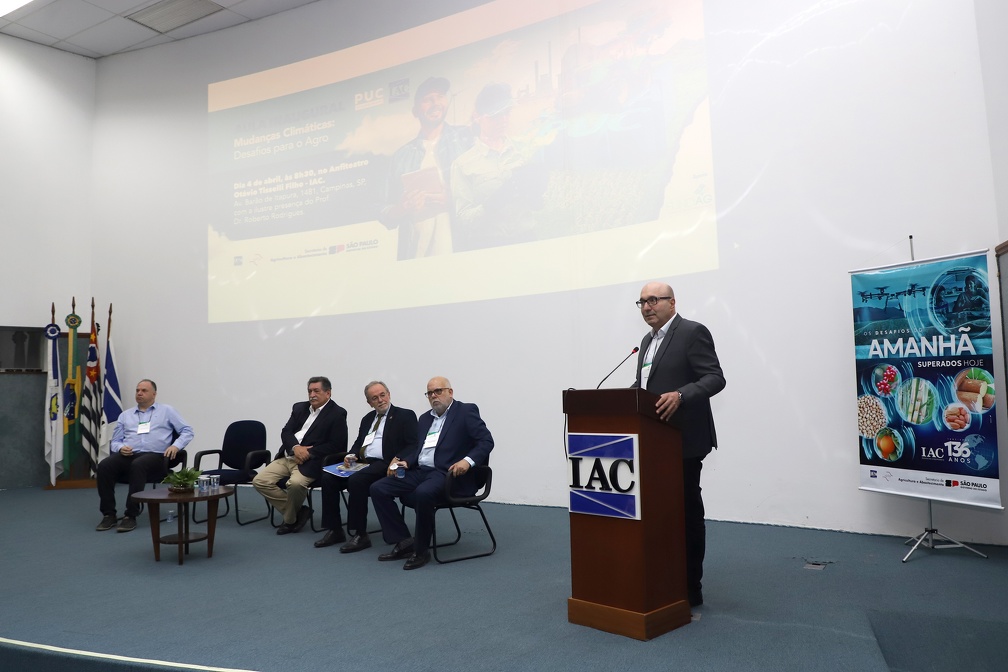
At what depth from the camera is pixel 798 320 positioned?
15.2ft

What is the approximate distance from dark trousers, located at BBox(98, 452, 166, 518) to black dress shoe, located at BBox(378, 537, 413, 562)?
2043 millimetres

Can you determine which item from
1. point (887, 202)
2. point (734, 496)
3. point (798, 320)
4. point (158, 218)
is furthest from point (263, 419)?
point (887, 202)

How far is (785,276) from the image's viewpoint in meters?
4.70

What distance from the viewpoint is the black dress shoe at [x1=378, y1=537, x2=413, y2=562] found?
405 cm

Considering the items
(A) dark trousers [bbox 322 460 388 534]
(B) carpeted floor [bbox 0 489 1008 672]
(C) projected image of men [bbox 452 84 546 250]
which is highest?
(C) projected image of men [bbox 452 84 546 250]

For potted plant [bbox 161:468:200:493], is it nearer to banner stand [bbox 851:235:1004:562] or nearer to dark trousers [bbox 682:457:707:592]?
dark trousers [bbox 682:457:707:592]

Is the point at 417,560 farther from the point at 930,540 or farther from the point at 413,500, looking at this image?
the point at 930,540

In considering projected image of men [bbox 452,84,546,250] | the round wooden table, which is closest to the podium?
the round wooden table

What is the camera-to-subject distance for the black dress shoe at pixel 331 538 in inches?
175

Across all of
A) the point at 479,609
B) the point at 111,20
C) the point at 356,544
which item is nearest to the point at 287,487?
the point at 356,544

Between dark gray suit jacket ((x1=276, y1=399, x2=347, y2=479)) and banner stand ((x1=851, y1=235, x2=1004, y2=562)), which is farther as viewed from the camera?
dark gray suit jacket ((x1=276, y1=399, x2=347, y2=479))

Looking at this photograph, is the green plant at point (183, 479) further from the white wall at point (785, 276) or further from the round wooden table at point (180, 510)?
the white wall at point (785, 276)

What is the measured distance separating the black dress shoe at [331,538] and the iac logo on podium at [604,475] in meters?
2.18

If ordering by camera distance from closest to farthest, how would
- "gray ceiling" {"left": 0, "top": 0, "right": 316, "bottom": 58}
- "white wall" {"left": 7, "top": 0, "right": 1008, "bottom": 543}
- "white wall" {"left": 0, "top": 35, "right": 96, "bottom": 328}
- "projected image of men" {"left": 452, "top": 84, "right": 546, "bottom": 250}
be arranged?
"white wall" {"left": 7, "top": 0, "right": 1008, "bottom": 543}
"projected image of men" {"left": 452, "top": 84, "right": 546, "bottom": 250}
"gray ceiling" {"left": 0, "top": 0, "right": 316, "bottom": 58}
"white wall" {"left": 0, "top": 35, "right": 96, "bottom": 328}
